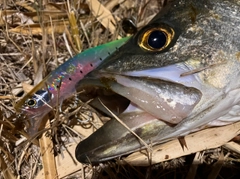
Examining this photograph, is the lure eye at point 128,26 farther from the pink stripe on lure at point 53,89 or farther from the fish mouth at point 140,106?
the fish mouth at point 140,106

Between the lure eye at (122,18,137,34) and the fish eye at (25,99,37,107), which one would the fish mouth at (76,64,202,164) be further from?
the lure eye at (122,18,137,34)

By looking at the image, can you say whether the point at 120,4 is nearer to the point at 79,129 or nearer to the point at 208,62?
the point at 79,129

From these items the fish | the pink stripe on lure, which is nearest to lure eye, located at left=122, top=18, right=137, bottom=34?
the pink stripe on lure

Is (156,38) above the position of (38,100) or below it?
above

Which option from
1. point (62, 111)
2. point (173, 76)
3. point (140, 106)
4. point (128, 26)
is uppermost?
point (128, 26)

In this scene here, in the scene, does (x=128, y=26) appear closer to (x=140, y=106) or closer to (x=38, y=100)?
(x=38, y=100)

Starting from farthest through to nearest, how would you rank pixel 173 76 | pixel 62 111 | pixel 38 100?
1. pixel 62 111
2. pixel 38 100
3. pixel 173 76

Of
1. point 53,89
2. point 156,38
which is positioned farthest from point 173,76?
point 53,89
